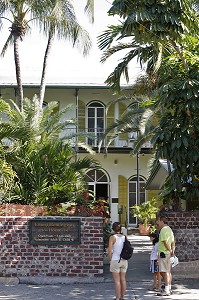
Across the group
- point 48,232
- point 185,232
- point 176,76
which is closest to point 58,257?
point 48,232

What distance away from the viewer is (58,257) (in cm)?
1145

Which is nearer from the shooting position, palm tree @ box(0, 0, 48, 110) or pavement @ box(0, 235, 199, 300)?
pavement @ box(0, 235, 199, 300)

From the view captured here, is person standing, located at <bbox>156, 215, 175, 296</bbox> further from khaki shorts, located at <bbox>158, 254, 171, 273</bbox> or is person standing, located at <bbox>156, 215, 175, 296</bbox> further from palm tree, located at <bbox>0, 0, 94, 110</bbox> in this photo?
palm tree, located at <bbox>0, 0, 94, 110</bbox>

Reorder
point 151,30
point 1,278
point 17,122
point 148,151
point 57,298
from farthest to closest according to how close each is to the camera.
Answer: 1. point 148,151
2. point 17,122
3. point 1,278
4. point 151,30
5. point 57,298

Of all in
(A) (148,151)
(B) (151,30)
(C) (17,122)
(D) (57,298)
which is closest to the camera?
(D) (57,298)

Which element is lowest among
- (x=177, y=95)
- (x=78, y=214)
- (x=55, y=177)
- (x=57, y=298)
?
(x=57, y=298)

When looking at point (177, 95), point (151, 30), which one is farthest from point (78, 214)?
point (151, 30)

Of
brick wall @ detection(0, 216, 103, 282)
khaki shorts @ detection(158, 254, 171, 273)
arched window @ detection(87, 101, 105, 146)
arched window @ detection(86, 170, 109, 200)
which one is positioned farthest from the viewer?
arched window @ detection(87, 101, 105, 146)

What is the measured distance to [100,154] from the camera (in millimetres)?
29875

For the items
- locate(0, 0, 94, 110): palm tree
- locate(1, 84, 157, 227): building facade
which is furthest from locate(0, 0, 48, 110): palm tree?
locate(1, 84, 157, 227): building facade

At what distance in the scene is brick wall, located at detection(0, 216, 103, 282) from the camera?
450 inches

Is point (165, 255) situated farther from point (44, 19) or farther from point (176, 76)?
point (44, 19)

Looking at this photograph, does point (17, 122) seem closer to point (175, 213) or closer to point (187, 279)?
point (175, 213)

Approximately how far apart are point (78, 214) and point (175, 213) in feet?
6.86
